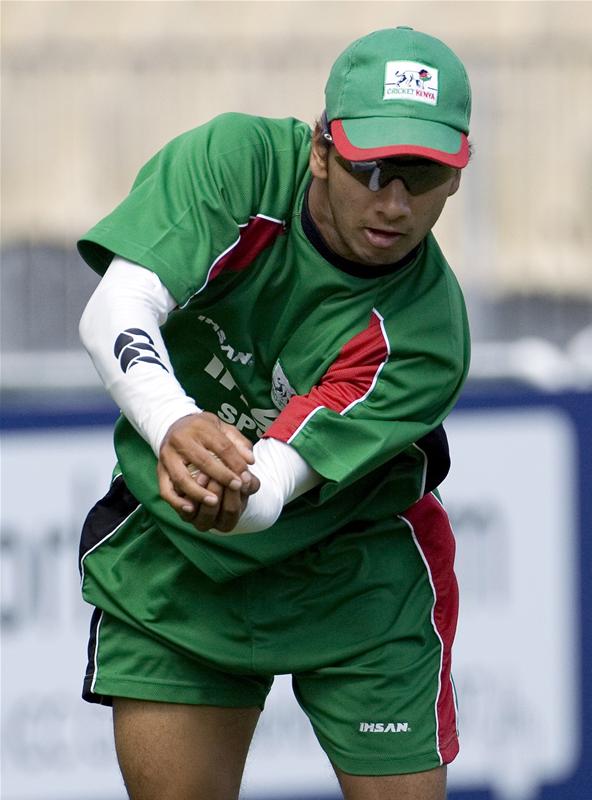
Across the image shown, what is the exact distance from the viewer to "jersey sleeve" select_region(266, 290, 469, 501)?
2.89 metres

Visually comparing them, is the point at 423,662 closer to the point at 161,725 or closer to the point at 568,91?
the point at 161,725

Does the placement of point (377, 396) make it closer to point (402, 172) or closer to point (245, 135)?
point (402, 172)

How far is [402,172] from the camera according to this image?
2.79 metres

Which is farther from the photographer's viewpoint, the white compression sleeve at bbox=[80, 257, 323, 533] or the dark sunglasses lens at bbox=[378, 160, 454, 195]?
the dark sunglasses lens at bbox=[378, 160, 454, 195]

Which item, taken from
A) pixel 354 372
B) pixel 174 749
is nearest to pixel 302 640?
pixel 174 749

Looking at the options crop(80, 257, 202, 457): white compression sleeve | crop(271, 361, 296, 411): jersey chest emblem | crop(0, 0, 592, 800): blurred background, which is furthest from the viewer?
crop(0, 0, 592, 800): blurred background

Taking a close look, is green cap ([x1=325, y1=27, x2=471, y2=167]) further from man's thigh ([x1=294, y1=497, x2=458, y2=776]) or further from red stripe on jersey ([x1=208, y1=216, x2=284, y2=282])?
man's thigh ([x1=294, y1=497, x2=458, y2=776])

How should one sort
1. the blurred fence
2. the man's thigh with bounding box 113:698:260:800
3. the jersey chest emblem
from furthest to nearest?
1. the blurred fence
2. the man's thigh with bounding box 113:698:260:800
3. the jersey chest emblem

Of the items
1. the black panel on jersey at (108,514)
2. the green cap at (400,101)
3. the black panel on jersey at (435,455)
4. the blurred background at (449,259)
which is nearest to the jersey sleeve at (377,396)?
the black panel on jersey at (435,455)

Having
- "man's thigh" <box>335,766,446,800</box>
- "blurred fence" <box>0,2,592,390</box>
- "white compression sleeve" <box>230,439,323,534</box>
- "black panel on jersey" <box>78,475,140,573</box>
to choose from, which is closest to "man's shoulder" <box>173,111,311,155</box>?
"white compression sleeve" <box>230,439,323,534</box>

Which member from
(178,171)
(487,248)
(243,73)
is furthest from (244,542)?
(243,73)

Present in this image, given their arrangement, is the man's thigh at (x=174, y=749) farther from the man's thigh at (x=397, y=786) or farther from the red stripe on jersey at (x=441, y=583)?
the red stripe on jersey at (x=441, y=583)

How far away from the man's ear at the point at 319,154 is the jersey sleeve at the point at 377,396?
273mm

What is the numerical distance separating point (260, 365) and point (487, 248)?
4.35 meters
